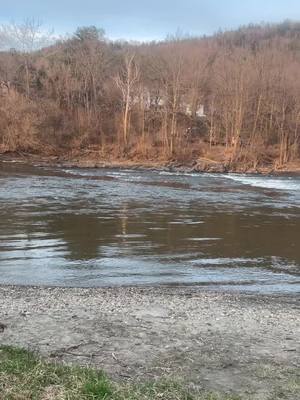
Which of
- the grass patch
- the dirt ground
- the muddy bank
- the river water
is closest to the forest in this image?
the muddy bank

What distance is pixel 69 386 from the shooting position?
210 inches

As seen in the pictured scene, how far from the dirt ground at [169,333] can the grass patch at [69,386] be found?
0.63m

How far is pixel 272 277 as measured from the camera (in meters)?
14.7

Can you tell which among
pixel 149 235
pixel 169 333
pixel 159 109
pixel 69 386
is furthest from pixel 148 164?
pixel 69 386

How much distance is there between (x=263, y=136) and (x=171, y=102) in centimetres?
1260

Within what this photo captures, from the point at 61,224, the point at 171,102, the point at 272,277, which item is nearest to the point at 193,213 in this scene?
the point at 61,224

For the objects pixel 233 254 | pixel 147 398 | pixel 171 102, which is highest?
pixel 171 102

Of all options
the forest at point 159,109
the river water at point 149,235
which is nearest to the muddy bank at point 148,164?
the forest at point 159,109

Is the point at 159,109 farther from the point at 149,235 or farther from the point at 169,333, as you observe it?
the point at 169,333

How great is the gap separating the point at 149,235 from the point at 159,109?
5137 centimetres

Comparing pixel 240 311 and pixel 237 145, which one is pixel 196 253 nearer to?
pixel 240 311

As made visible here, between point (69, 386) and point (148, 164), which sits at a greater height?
point (69, 386)

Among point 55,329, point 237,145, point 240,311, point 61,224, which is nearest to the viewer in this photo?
point 55,329

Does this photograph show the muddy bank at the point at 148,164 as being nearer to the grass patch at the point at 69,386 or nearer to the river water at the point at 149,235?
the river water at the point at 149,235
